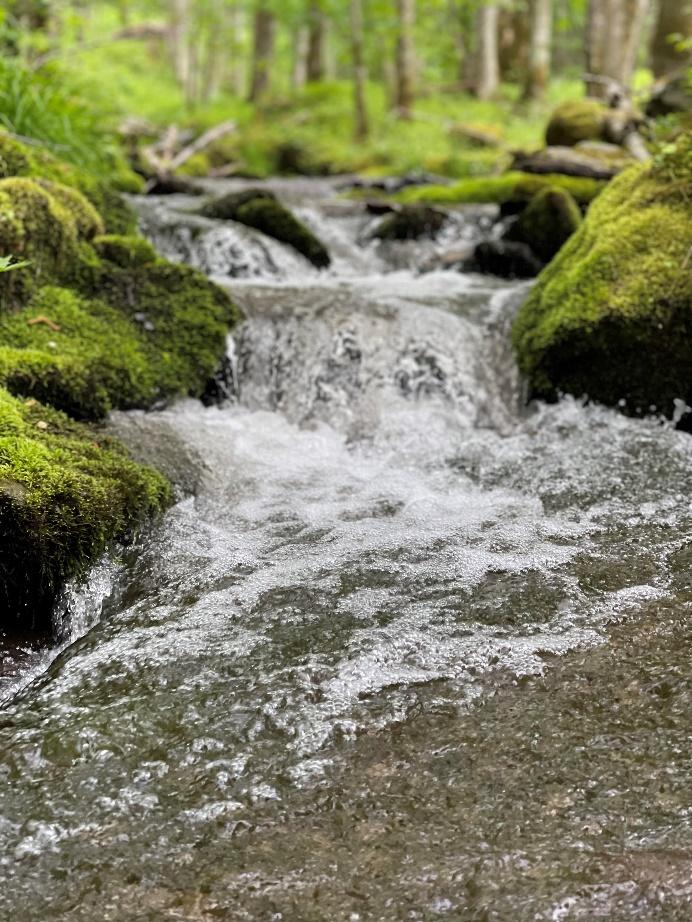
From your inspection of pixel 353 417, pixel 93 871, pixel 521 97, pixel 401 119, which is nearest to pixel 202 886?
pixel 93 871

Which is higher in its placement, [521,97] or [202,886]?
[521,97]

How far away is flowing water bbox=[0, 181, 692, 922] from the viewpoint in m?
1.72

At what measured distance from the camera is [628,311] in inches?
183

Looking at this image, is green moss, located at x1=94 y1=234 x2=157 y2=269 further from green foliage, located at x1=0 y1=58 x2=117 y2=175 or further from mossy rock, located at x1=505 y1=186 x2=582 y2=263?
mossy rock, located at x1=505 y1=186 x2=582 y2=263

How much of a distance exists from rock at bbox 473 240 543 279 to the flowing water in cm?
313

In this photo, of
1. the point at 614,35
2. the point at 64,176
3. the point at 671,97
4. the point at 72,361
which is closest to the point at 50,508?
the point at 72,361

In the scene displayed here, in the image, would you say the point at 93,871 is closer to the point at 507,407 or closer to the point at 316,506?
the point at 316,506

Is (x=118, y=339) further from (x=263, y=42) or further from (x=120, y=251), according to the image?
(x=263, y=42)

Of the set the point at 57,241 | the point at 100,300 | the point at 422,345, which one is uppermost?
the point at 57,241

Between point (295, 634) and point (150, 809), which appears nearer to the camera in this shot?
point (150, 809)

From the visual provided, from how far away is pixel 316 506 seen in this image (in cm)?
375

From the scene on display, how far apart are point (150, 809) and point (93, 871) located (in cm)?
21

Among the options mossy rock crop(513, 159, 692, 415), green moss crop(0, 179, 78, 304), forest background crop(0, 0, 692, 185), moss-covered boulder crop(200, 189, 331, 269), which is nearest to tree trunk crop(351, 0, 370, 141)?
forest background crop(0, 0, 692, 185)

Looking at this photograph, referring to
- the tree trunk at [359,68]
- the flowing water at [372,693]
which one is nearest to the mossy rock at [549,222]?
the flowing water at [372,693]
